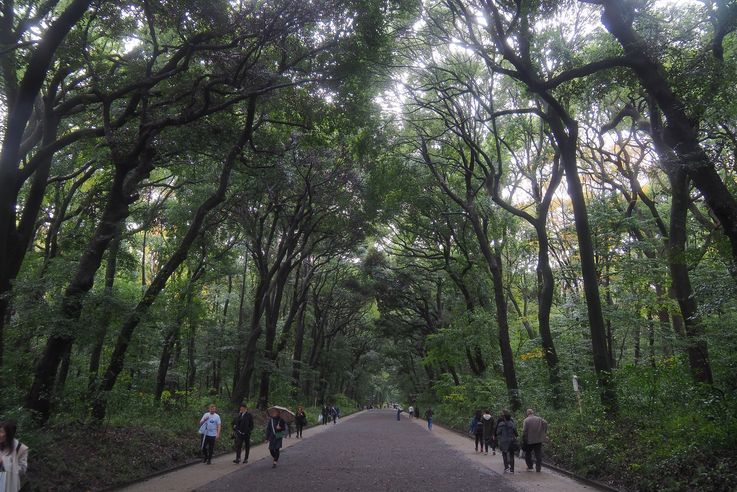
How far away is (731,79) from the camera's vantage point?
814cm

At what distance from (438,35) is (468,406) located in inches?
668

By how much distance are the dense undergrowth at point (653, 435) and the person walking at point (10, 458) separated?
313 inches

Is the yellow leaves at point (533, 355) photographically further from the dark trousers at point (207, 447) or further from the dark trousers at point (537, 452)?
the dark trousers at point (207, 447)

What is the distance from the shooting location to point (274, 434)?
11.2 metres

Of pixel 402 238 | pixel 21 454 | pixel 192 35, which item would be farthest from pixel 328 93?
pixel 402 238

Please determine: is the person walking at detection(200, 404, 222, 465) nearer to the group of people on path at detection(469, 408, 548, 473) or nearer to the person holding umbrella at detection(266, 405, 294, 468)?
the person holding umbrella at detection(266, 405, 294, 468)

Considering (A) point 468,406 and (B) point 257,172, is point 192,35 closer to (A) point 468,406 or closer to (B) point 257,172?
(B) point 257,172

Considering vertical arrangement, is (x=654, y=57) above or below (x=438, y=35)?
below

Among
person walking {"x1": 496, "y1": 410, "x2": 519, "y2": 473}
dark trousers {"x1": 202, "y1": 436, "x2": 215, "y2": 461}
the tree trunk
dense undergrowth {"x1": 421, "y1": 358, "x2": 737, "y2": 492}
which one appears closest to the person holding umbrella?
dark trousers {"x1": 202, "y1": 436, "x2": 215, "y2": 461}

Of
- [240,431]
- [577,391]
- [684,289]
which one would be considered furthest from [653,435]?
[240,431]

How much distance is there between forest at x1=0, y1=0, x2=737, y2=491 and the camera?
26.2 ft

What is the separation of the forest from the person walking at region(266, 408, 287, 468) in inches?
85.5

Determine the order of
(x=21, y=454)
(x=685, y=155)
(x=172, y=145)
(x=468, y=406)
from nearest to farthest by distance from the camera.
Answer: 1. (x=21, y=454)
2. (x=685, y=155)
3. (x=172, y=145)
4. (x=468, y=406)

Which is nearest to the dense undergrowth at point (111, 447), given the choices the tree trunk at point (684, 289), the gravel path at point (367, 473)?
the gravel path at point (367, 473)
